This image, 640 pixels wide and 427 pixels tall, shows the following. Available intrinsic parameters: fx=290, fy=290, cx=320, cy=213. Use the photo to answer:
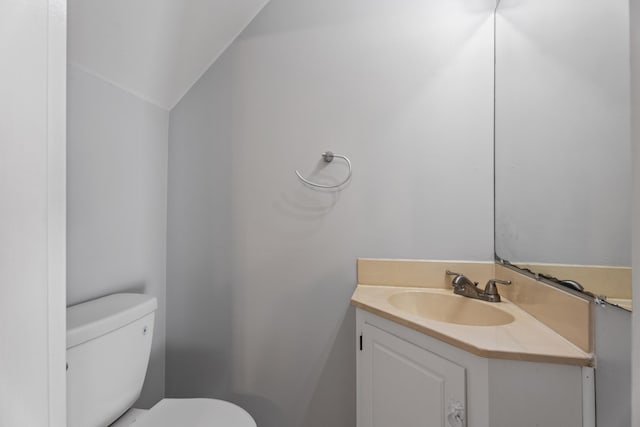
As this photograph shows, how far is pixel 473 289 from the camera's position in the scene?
1120 millimetres

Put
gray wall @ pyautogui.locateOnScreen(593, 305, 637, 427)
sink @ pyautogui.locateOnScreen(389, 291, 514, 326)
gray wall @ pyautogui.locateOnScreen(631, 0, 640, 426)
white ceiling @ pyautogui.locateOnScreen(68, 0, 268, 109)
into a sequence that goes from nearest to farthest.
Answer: gray wall @ pyautogui.locateOnScreen(631, 0, 640, 426) → gray wall @ pyautogui.locateOnScreen(593, 305, 637, 427) → white ceiling @ pyautogui.locateOnScreen(68, 0, 268, 109) → sink @ pyautogui.locateOnScreen(389, 291, 514, 326)

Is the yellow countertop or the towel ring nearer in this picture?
the yellow countertop

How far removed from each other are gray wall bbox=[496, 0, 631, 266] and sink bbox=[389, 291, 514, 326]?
24cm

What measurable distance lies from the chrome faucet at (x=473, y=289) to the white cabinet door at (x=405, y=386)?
0.39m

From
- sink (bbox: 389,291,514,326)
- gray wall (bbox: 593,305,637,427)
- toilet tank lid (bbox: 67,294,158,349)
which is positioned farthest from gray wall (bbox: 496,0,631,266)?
toilet tank lid (bbox: 67,294,158,349)

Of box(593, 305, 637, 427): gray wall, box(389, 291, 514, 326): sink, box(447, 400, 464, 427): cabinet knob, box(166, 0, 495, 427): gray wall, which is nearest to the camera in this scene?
box(593, 305, 637, 427): gray wall

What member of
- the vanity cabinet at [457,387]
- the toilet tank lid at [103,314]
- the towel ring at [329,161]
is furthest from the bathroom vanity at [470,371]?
the toilet tank lid at [103,314]

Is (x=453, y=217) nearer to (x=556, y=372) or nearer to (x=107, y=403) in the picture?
(x=556, y=372)

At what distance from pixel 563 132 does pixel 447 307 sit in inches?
28.0

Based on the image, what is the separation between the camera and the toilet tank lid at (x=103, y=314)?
809mm

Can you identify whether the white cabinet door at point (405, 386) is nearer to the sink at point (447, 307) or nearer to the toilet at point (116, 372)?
the sink at point (447, 307)

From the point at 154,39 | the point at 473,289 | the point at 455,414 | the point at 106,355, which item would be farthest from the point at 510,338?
the point at 154,39

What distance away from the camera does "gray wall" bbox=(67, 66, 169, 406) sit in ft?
3.15

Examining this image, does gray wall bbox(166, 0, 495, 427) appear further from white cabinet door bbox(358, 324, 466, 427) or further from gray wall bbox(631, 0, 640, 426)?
gray wall bbox(631, 0, 640, 426)
